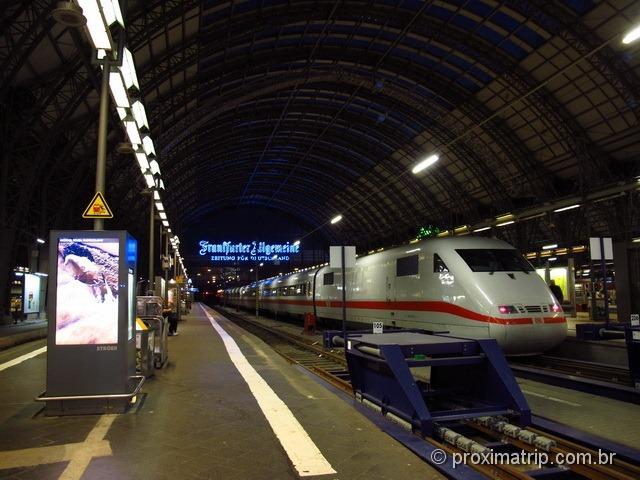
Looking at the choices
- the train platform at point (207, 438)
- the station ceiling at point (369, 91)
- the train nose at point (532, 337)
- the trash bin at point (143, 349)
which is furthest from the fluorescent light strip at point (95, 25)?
the station ceiling at point (369, 91)

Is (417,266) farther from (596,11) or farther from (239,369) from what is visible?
(596,11)

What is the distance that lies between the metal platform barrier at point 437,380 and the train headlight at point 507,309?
4791 millimetres

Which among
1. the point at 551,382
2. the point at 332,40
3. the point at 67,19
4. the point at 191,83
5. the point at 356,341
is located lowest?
the point at 551,382

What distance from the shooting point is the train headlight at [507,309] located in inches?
452

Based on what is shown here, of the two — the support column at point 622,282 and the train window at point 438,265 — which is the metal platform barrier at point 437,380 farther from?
the support column at point 622,282

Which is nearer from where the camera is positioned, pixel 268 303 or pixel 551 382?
A: pixel 551 382

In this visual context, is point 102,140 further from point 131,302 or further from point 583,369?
point 583,369

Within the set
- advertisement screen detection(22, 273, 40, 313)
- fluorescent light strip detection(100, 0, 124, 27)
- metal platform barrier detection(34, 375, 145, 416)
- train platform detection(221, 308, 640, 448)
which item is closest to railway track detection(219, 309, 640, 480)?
train platform detection(221, 308, 640, 448)

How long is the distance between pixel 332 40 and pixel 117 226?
2051 cm

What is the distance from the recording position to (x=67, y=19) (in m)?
7.09

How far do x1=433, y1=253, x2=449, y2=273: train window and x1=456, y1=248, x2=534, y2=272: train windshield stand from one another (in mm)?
496

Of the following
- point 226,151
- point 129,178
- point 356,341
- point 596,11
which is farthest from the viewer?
point 226,151

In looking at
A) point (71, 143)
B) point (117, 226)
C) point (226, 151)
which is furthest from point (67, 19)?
point (226, 151)

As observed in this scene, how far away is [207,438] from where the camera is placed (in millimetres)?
5699
